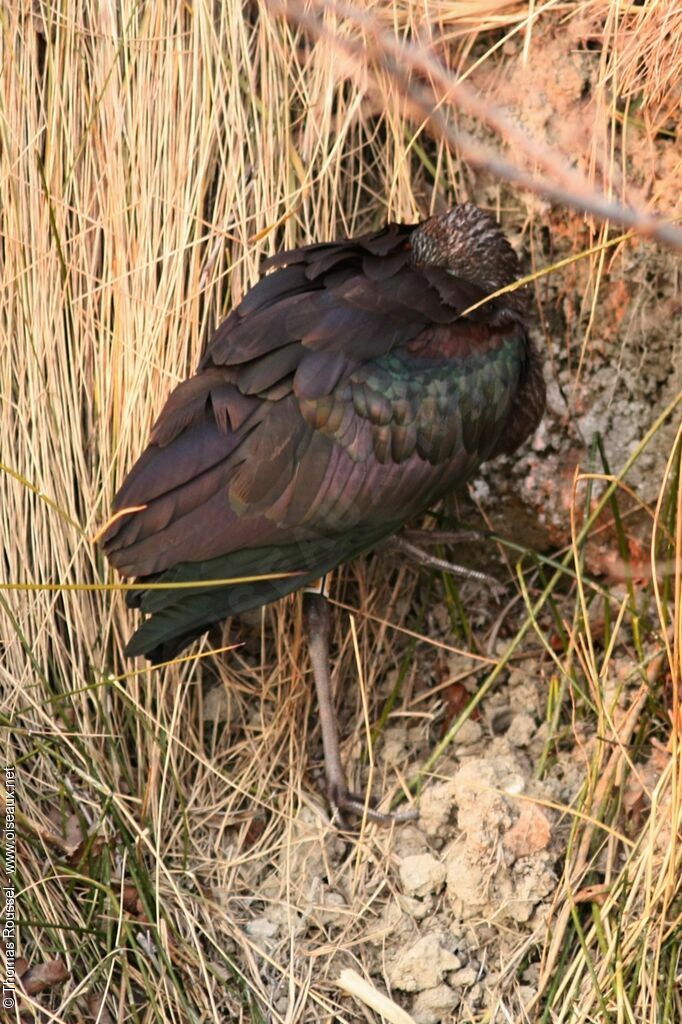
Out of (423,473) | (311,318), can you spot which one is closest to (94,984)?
(423,473)

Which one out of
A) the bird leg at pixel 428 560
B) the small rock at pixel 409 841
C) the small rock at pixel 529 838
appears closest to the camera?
the small rock at pixel 529 838

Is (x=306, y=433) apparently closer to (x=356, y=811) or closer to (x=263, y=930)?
(x=356, y=811)

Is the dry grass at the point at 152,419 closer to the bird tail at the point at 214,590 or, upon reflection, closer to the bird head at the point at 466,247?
the bird head at the point at 466,247

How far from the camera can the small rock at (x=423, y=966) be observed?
288cm

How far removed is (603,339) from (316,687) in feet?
4.21

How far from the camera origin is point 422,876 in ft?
10.0

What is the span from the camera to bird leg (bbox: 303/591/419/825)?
3.26 m

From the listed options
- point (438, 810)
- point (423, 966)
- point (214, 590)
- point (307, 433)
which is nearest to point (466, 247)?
point (307, 433)

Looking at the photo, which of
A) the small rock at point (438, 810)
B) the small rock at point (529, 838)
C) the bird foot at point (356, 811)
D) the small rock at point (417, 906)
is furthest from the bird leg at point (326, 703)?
the small rock at point (529, 838)

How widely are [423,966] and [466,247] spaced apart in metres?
1.86

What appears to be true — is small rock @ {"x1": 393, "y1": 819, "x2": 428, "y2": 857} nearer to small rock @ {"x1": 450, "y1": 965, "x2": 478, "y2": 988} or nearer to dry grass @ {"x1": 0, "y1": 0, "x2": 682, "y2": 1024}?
dry grass @ {"x1": 0, "y1": 0, "x2": 682, "y2": 1024}

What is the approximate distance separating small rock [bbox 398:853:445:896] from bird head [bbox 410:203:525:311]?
1.49 meters

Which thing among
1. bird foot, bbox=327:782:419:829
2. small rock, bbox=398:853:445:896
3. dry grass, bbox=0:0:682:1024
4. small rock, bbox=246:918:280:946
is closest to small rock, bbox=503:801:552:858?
dry grass, bbox=0:0:682:1024

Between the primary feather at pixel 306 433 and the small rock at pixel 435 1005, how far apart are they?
1014 mm
